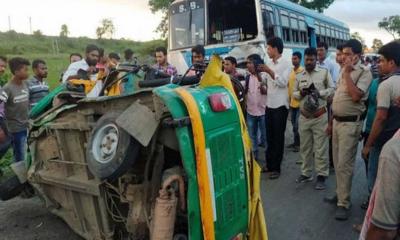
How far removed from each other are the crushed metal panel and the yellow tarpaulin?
0.25 m

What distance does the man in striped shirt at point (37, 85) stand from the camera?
5.90m

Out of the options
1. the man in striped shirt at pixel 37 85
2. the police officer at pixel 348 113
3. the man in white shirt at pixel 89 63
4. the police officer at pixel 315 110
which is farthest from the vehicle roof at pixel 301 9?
the police officer at pixel 348 113

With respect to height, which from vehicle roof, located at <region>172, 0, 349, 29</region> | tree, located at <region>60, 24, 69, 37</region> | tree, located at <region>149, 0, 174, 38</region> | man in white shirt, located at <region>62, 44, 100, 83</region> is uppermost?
tree, located at <region>60, 24, 69, 37</region>

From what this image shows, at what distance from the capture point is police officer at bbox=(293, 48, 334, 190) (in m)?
5.15

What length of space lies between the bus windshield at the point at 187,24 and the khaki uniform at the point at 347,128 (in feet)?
22.9

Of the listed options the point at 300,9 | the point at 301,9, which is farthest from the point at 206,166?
the point at 301,9

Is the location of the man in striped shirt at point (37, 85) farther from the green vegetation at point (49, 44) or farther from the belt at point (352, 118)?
the green vegetation at point (49, 44)

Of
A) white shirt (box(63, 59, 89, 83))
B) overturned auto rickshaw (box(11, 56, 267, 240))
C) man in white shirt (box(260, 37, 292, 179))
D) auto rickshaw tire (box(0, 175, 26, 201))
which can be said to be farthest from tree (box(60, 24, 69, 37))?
overturned auto rickshaw (box(11, 56, 267, 240))

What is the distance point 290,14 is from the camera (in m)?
12.5

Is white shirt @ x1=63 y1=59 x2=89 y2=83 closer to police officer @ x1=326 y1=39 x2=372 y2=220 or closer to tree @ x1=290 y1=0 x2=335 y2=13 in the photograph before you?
police officer @ x1=326 y1=39 x2=372 y2=220

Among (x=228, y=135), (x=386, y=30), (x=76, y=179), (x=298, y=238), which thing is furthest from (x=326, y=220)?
(x=386, y=30)

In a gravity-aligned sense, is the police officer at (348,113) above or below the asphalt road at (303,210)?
above

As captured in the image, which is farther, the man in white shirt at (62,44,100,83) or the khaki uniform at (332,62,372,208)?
the man in white shirt at (62,44,100,83)

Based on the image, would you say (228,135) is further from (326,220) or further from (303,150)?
(303,150)
